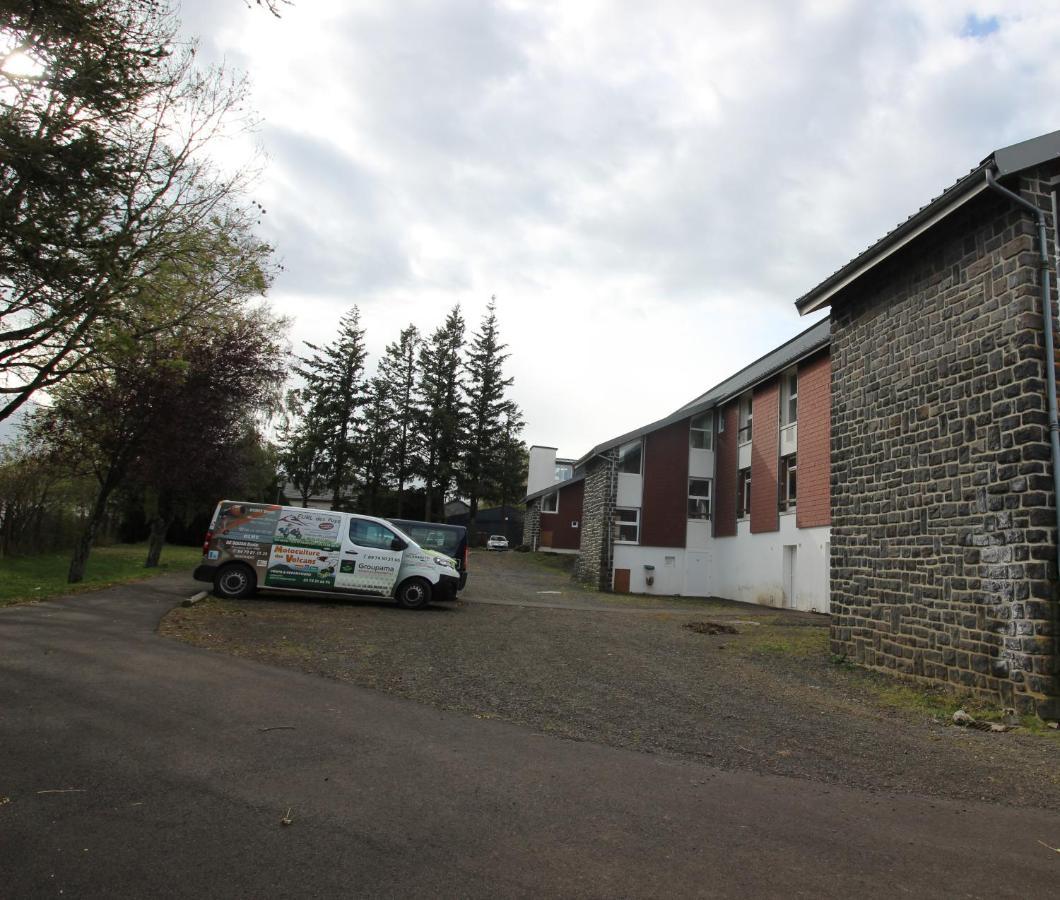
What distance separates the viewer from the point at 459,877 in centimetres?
350

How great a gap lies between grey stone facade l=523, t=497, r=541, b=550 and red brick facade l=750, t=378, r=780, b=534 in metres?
24.6

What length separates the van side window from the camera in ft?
49.5

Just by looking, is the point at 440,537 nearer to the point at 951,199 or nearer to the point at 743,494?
the point at 743,494

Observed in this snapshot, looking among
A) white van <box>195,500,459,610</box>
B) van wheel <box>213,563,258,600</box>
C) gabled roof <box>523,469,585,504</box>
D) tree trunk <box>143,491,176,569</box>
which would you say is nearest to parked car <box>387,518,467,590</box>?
white van <box>195,500,459,610</box>

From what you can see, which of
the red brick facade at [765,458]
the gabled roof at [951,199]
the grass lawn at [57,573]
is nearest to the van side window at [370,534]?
the grass lawn at [57,573]

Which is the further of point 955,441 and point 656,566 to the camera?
point 656,566

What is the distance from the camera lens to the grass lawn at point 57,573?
14.6m

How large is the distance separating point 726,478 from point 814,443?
21.8 feet

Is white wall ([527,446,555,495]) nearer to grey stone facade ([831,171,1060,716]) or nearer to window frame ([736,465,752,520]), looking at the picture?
window frame ([736,465,752,520])

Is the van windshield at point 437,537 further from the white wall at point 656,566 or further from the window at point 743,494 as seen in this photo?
the window at point 743,494

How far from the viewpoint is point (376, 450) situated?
54344mm

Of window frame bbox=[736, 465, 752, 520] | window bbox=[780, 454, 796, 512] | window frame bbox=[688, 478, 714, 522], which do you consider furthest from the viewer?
window frame bbox=[688, 478, 714, 522]

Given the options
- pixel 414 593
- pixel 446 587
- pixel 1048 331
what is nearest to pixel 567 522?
pixel 446 587

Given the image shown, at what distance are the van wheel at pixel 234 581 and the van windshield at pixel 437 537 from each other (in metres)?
5.56
